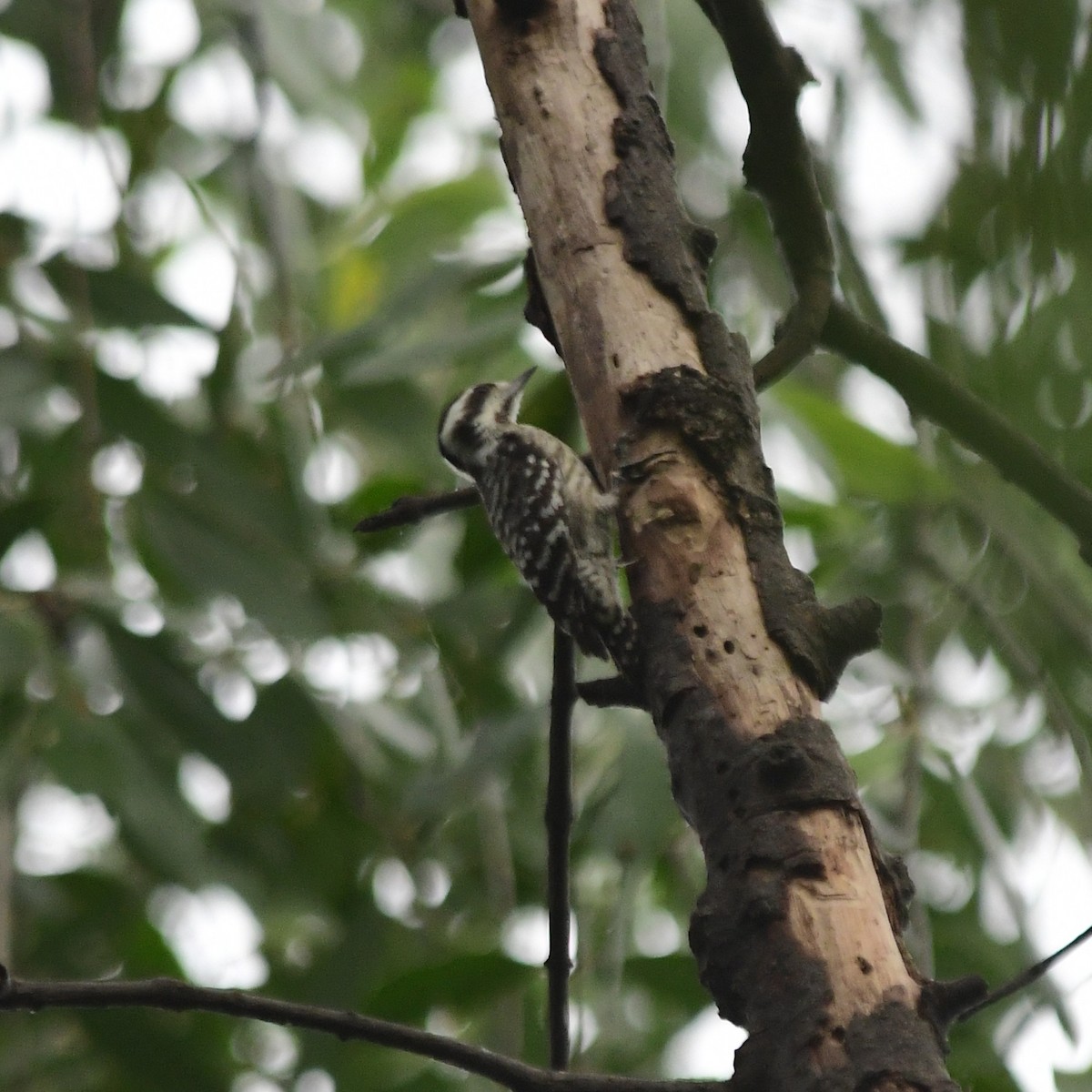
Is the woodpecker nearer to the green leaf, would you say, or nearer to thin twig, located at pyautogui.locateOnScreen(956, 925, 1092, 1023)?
the green leaf

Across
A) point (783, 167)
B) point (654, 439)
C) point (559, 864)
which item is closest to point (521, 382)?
point (783, 167)

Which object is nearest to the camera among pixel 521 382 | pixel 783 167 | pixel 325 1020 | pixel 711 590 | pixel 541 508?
pixel 325 1020

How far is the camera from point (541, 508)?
337cm

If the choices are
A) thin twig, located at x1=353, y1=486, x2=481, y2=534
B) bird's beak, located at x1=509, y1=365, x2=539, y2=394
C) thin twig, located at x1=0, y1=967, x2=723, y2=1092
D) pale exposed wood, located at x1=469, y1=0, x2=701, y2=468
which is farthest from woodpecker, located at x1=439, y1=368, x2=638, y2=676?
thin twig, located at x1=0, y1=967, x2=723, y2=1092

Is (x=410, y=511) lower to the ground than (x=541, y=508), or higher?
lower

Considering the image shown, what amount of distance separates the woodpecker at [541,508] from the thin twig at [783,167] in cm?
72

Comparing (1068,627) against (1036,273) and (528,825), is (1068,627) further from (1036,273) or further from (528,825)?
(528,825)

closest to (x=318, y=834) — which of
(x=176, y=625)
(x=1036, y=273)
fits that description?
(x=176, y=625)

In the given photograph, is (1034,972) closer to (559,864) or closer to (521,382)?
(559,864)

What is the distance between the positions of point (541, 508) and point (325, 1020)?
6.92ft

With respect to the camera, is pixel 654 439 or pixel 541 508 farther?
pixel 541 508

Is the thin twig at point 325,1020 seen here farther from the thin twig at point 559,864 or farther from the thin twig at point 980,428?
the thin twig at point 980,428

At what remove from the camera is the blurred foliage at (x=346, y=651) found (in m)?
2.62

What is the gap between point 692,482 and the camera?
1858mm
